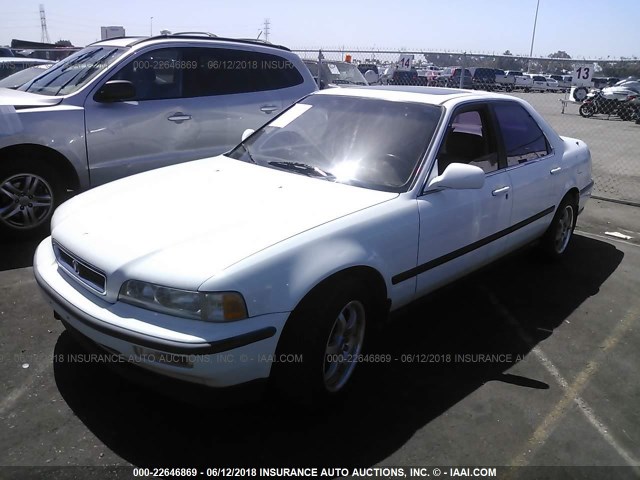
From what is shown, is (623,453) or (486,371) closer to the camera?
(623,453)

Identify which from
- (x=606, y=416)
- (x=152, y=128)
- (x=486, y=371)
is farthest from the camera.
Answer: (x=152, y=128)

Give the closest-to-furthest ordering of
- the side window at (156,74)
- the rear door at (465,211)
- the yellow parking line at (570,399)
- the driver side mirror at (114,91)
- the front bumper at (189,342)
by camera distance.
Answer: the front bumper at (189,342) < the yellow parking line at (570,399) < the rear door at (465,211) < the driver side mirror at (114,91) < the side window at (156,74)

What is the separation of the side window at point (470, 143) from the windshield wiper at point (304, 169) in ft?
2.39

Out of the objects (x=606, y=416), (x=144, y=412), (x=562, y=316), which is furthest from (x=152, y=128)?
(x=606, y=416)

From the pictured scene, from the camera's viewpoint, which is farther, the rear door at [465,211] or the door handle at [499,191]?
the door handle at [499,191]

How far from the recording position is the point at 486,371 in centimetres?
337

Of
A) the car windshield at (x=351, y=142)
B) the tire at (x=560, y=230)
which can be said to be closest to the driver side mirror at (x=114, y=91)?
the car windshield at (x=351, y=142)

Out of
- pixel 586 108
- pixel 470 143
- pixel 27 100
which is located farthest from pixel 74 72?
pixel 586 108

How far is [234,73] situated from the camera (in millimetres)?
6234

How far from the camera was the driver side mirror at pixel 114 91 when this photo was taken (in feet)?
16.8

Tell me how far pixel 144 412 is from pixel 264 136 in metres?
2.14

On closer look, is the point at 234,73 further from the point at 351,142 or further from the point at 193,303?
the point at 193,303

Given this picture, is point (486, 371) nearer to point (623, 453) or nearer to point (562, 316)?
Answer: point (623, 453)

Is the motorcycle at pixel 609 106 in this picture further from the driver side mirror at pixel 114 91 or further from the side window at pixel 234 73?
the driver side mirror at pixel 114 91
